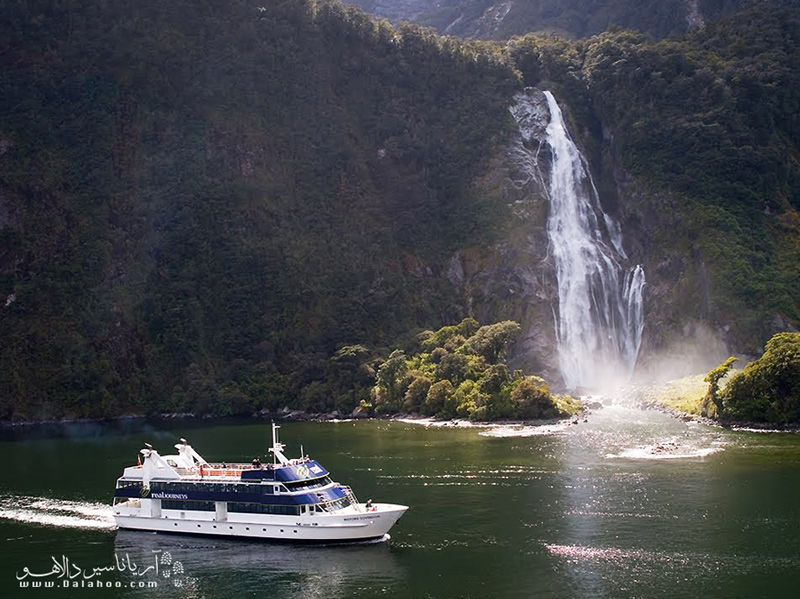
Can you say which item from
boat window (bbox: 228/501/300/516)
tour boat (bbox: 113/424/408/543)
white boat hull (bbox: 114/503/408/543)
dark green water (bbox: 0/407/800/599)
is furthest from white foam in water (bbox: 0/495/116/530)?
boat window (bbox: 228/501/300/516)

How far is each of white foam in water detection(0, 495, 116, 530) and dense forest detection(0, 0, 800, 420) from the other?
60.5m

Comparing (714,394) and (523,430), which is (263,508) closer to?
(523,430)

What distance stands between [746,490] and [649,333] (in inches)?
2986

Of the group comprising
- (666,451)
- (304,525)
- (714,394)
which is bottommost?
(304,525)

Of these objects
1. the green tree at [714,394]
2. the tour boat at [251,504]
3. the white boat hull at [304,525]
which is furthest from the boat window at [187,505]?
the green tree at [714,394]

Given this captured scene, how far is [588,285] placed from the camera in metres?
144

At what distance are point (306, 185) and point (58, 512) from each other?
107 m

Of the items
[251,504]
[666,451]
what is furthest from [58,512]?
[666,451]

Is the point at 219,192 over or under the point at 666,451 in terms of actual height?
over

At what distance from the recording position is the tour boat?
52.1 metres

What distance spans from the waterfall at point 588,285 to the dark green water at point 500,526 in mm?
46978

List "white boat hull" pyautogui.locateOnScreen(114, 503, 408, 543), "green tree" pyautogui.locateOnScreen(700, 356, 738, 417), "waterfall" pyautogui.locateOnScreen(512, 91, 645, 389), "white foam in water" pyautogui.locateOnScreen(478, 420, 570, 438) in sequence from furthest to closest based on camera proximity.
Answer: "waterfall" pyautogui.locateOnScreen(512, 91, 645, 389) < "green tree" pyautogui.locateOnScreen(700, 356, 738, 417) < "white foam in water" pyautogui.locateOnScreen(478, 420, 570, 438) < "white boat hull" pyautogui.locateOnScreen(114, 503, 408, 543)

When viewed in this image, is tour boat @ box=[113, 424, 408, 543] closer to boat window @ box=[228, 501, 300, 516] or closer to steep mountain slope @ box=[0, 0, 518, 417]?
boat window @ box=[228, 501, 300, 516]

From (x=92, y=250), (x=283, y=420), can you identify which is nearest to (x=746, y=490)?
(x=283, y=420)
